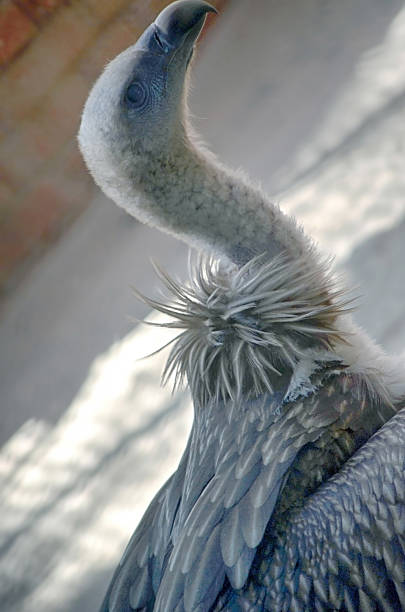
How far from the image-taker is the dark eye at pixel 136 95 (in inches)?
45.5

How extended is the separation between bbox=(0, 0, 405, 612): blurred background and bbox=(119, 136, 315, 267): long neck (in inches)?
26.1

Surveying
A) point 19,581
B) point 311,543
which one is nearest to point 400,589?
point 311,543

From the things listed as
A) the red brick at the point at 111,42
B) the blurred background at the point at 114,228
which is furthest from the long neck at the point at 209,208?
the red brick at the point at 111,42

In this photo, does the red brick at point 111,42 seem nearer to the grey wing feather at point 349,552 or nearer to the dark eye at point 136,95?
the dark eye at point 136,95

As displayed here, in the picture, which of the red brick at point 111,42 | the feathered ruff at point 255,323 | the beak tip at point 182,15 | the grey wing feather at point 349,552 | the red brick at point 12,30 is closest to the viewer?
the grey wing feather at point 349,552

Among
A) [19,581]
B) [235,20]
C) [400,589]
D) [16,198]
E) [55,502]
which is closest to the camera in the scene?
[400,589]

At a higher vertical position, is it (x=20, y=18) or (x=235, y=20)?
(x=235, y=20)

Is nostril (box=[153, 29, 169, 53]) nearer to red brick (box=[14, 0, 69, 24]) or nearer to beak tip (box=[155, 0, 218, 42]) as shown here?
beak tip (box=[155, 0, 218, 42])

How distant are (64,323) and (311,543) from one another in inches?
62.6

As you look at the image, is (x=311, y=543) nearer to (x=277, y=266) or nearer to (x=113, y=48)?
(x=277, y=266)

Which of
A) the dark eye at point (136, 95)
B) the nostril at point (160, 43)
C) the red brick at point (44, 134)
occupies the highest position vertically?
the red brick at point (44, 134)

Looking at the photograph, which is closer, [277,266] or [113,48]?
[277,266]

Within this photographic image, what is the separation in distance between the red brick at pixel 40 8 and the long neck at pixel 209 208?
144 cm

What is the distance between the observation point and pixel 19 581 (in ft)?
6.25
